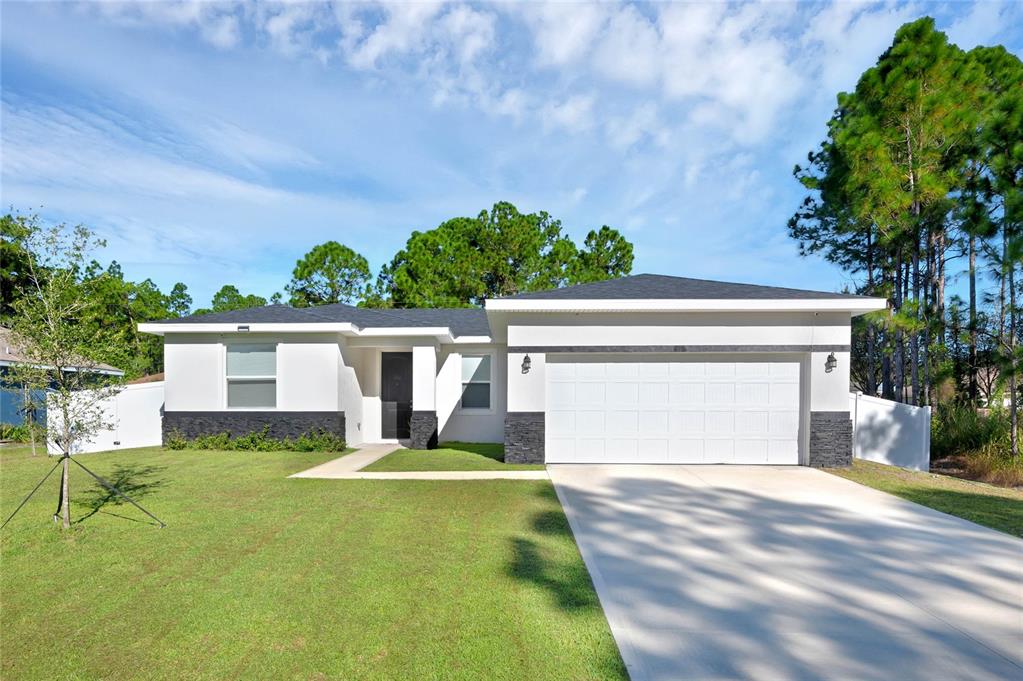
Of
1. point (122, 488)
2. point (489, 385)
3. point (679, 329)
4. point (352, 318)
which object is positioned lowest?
point (122, 488)

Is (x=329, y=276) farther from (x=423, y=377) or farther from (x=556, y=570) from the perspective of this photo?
(x=556, y=570)

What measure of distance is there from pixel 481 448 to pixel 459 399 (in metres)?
1.67

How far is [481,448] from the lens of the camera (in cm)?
1176

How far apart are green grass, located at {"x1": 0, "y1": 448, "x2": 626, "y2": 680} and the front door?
623cm

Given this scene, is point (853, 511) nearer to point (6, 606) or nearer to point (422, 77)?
point (6, 606)

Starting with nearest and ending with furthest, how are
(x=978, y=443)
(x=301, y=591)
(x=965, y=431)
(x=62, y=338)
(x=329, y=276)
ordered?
(x=301, y=591), (x=62, y=338), (x=978, y=443), (x=965, y=431), (x=329, y=276)

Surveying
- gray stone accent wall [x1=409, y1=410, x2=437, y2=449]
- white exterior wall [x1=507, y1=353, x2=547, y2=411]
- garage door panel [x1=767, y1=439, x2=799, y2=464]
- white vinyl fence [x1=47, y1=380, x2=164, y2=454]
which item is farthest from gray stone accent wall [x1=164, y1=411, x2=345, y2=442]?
garage door panel [x1=767, y1=439, x2=799, y2=464]

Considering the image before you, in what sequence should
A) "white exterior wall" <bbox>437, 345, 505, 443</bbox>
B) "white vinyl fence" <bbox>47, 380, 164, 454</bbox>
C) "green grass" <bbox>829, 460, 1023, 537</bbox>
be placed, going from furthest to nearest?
"white exterior wall" <bbox>437, 345, 505, 443</bbox>, "white vinyl fence" <bbox>47, 380, 164, 454</bbox>, "green grass" <bbox>829, 460, 1023, 537</bbox>

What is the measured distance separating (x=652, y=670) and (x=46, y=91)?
15.9 meters

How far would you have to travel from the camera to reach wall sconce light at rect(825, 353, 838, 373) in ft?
29.9

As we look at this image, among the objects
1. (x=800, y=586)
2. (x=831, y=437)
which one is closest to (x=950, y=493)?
(x=831, y=437)

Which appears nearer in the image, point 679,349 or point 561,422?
point 679,349

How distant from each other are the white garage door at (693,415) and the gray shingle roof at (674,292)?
1.34 metres

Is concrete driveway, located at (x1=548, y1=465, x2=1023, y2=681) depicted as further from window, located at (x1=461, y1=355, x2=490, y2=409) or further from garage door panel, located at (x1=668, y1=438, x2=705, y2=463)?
window, located at (x1=461, y1=355, x2=490, y2=409)
